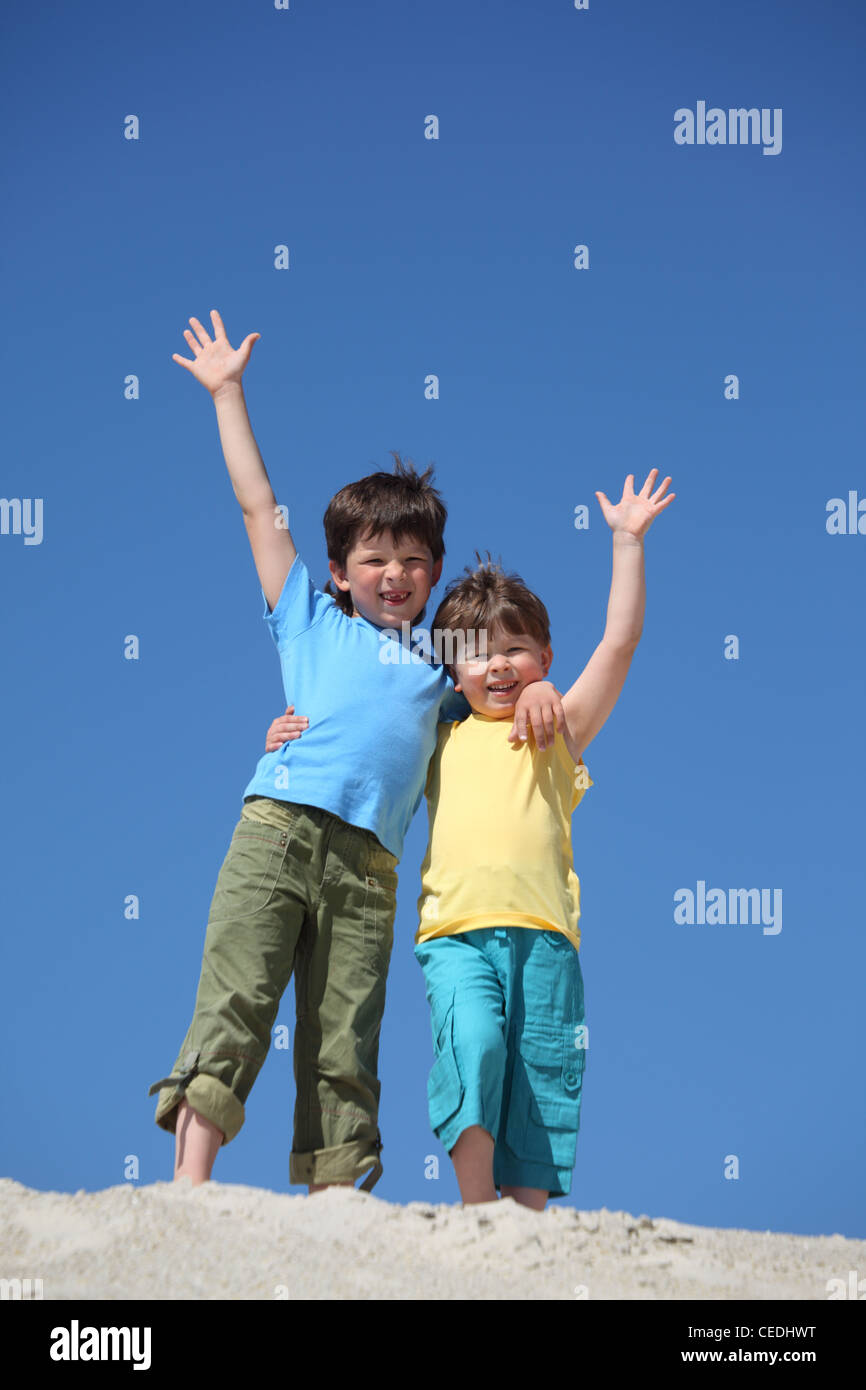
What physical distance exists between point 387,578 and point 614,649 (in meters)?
0.84

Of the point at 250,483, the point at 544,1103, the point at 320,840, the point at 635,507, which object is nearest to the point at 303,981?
the point at 320,840

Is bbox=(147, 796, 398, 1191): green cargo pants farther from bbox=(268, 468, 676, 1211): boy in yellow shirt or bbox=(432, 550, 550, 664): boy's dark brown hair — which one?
bbox=(432, 550, 550, 664): boy's dark brown hair

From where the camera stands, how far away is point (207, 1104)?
12.5 feet

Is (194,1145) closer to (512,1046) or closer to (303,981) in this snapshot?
(303,981)

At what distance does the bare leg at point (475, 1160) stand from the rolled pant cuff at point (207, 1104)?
659 mm

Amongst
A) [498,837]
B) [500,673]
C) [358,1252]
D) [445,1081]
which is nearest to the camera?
[358,1252]

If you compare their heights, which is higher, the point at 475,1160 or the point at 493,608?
the point at 493,608

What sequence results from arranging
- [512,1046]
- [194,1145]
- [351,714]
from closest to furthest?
[194,1145] < [512,1046] < [351,714]

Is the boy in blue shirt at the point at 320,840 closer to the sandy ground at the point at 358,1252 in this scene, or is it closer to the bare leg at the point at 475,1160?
the bare leg at the point at 475,1160

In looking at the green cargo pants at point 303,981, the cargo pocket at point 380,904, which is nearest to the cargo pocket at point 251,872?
the green cargo pants at point 303,981

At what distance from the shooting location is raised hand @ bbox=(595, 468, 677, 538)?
15.4ft

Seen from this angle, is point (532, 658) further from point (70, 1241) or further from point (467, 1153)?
point (70, 1241)

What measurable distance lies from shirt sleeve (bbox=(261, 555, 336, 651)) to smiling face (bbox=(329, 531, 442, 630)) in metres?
0.17

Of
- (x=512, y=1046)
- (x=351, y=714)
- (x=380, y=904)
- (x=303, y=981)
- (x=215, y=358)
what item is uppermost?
(x=215, y=358)
